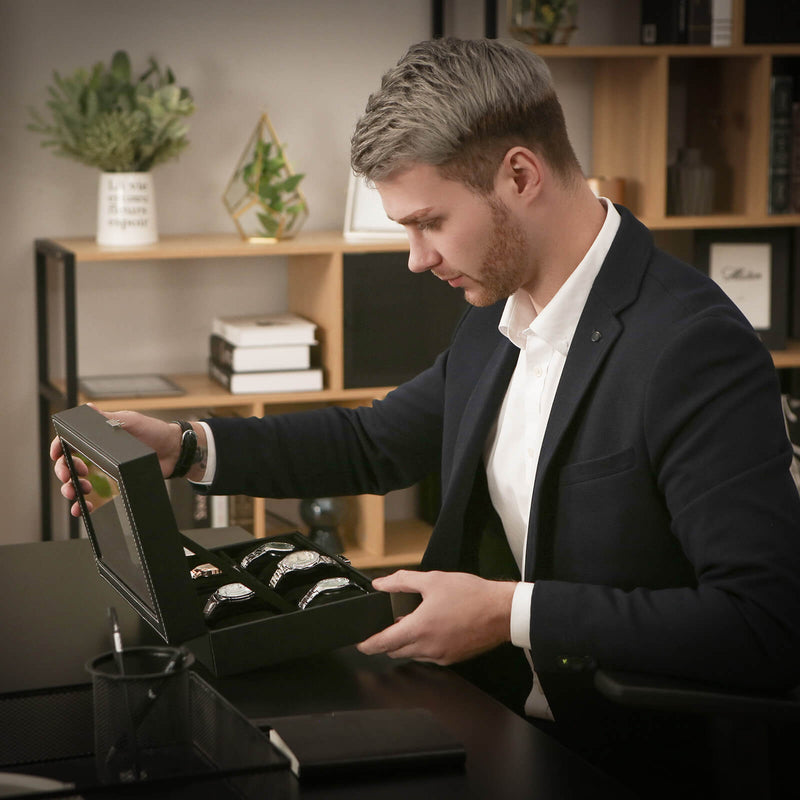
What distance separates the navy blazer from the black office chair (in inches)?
2.1

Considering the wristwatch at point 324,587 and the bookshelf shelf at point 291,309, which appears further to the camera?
the bookshelf shelf at point 291,309

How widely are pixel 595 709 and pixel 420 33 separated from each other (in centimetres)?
241

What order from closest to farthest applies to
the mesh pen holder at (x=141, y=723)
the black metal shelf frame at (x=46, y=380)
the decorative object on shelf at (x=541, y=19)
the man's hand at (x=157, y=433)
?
1. the mesh pen holder at (x=141, y=723)
2. the man's hand at (x=157, y=433)
3. the black metal shelf frame at (x=46, y=380)
4. the decorative object on shelf at (x=541, y=19)

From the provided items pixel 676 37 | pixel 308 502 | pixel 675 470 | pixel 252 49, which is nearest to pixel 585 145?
pixel 676 37

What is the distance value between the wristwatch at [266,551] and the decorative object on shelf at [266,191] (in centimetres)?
175

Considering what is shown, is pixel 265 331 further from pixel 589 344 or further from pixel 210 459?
pixel 589 344

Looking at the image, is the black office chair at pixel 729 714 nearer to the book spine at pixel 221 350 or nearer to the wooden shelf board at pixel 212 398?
the wooden shelf board at pixel 212 398

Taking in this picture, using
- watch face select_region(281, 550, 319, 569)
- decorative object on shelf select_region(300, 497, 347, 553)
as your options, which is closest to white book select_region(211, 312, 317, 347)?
decorative object on shelf select_region(300, 497, 347, 553)

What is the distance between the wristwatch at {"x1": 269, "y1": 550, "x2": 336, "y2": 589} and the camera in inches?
57.2

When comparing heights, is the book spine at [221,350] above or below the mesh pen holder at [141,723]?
above

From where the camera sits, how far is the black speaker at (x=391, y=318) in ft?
10.5

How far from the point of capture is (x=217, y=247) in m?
3.07

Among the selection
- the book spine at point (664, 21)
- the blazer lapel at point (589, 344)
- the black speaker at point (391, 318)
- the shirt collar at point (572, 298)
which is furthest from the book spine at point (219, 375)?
the blazer lapel at point (589, 344)

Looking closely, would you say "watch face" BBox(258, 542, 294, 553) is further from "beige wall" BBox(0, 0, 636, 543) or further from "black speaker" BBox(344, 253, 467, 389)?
"beige wall" BBox(0, 0, 636, 543)
